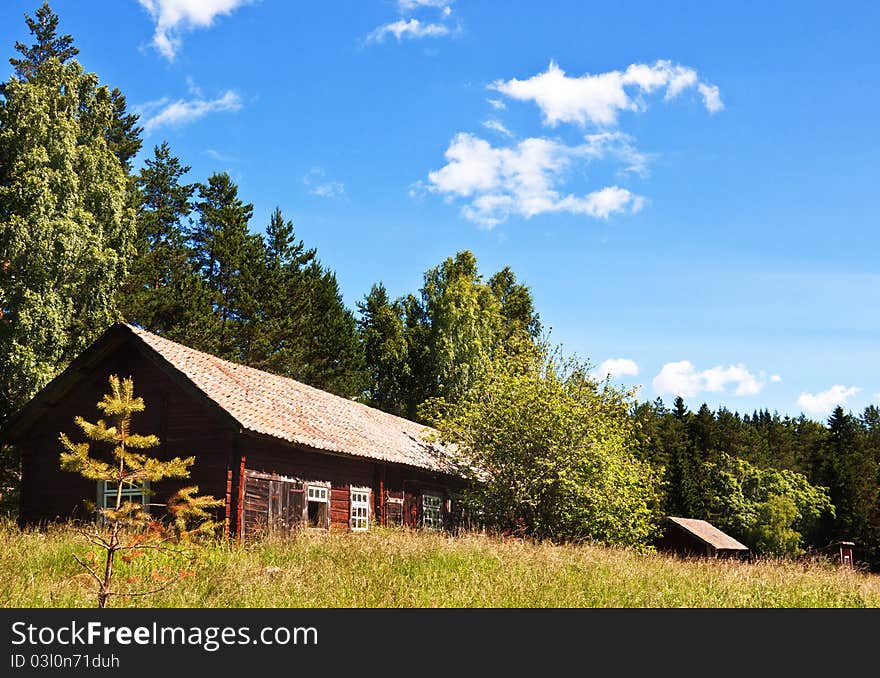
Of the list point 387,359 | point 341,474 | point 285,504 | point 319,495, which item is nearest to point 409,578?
point 285,504

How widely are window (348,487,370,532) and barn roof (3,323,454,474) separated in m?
1.18

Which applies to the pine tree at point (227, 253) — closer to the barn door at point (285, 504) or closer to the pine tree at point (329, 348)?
the pine tree at point (329, 348)

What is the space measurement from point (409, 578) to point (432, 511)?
560 inches

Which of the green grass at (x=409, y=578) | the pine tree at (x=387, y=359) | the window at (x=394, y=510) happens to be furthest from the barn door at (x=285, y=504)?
the pine tree at (x=387, y=359)

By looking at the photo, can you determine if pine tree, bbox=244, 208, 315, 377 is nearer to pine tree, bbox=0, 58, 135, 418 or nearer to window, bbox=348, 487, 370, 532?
pine tree, bbox=0, 58, 135, 418

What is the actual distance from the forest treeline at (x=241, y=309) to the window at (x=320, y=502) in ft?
31.1

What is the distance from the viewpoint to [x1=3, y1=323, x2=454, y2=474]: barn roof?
19.1 m

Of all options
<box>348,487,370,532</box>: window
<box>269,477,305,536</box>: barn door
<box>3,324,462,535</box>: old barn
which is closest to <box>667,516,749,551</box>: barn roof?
<box>3,324,462,535</box>: old barn

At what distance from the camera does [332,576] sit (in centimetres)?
1224

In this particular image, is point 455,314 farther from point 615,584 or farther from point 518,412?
point 615,584

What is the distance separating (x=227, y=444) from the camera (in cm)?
1861

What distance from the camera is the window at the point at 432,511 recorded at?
1029 inches
